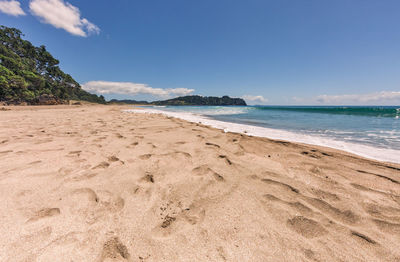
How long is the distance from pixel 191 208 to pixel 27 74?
35.2 m

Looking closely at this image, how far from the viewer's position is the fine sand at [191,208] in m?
1.21

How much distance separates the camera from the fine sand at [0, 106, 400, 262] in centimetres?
121

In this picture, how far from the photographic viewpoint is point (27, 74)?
2275 centimetres

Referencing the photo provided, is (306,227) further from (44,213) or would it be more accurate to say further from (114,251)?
(44,213)

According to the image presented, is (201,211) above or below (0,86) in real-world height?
below

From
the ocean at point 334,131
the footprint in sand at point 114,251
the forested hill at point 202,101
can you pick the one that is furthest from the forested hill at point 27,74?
the forested hill at point 202,101

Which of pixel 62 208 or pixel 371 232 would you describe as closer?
pixel 371 232

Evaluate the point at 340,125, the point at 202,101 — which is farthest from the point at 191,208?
the point at 202,101

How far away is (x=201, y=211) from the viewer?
1636 mm

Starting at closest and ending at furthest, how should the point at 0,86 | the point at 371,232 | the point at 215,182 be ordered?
the point at 371,232
the point at 215,182
the point at 0,86

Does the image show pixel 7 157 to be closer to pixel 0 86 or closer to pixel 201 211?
pixel 201 211

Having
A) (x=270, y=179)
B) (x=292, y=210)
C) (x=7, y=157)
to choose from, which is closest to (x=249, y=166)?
(x=270, y=179)

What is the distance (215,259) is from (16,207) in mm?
2057

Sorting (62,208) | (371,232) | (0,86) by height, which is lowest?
(371,232)
